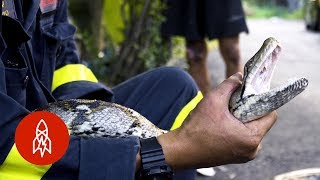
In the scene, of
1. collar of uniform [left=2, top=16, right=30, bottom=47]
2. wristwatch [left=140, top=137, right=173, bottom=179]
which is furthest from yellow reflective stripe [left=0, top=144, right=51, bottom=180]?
collar of uniform [left=2, top=16, right=30, bottom=47]

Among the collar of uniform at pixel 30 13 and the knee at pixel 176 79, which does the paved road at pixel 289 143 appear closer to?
the knee at pixel 176 79

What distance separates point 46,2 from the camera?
2.26 meters

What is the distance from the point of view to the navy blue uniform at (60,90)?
5.34 feet

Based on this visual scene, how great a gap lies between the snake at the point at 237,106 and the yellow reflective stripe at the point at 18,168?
28 centimetres

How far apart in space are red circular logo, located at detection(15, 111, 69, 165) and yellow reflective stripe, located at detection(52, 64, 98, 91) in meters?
0.85

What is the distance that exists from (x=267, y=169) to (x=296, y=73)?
4.87 meters

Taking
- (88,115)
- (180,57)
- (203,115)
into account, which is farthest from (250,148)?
(180,57)

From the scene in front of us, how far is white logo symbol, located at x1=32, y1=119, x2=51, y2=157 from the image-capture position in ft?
5.08

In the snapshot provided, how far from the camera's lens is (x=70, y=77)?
96.4 inches

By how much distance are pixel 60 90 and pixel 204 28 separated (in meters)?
3.15

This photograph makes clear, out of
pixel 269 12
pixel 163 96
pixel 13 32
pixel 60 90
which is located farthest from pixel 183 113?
pixel 269 12

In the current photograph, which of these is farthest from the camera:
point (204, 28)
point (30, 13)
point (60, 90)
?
point (204, 28)

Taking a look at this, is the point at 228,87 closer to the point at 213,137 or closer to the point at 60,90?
the point at 213,137

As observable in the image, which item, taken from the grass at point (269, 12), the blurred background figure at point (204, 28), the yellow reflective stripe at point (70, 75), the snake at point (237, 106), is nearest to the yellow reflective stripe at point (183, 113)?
the snake at point (237, 106)
